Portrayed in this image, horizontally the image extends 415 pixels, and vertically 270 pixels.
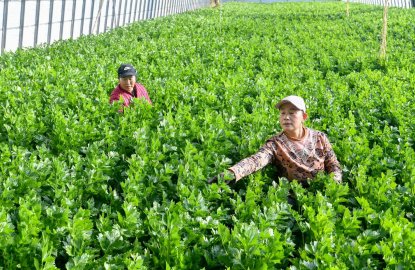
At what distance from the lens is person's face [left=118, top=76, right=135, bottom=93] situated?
6.77 metres

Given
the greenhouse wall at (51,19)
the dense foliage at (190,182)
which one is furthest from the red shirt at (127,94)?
the greenhouse wall at (51,19)

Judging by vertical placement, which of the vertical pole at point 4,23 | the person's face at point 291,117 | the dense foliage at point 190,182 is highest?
the vertical pole at point 4,23

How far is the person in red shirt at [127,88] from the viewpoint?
6629 millimetres

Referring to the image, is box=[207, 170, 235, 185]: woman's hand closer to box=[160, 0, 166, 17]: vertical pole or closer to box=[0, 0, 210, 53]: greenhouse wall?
box=[0, 0, 210, 53]: greenhouse wall

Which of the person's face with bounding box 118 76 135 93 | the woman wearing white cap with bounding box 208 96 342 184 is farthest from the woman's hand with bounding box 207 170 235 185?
the person's face with bounding box 118 76 135 93

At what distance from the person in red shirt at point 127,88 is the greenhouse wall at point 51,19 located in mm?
8487

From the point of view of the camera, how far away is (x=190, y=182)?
13.5ft

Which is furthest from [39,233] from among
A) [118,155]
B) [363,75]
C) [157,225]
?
[363,75]

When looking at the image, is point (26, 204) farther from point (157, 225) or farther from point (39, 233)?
point (157, 225)

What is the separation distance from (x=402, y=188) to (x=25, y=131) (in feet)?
12.1

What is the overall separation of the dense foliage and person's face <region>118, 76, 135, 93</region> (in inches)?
12.6

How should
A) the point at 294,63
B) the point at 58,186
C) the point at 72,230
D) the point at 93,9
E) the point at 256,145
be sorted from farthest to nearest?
1. the point at 93,9
2. the point at 294,63
3. the point at 256,145
4. the point at 58,186
5. the point at 72,230

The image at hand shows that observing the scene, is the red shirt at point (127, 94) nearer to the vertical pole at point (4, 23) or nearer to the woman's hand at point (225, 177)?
the woman's hand at point (225, 177)

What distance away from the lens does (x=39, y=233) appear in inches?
128
